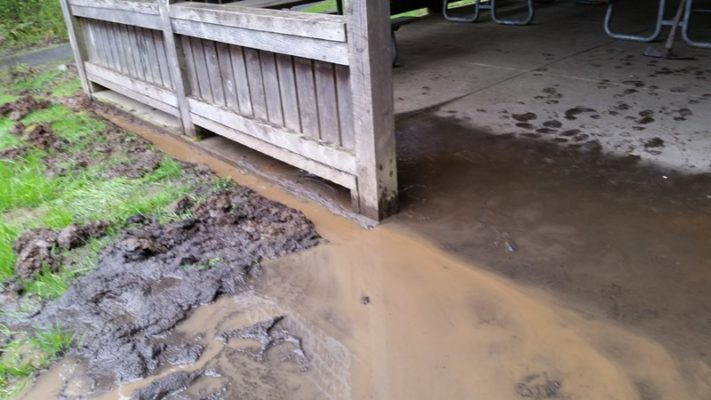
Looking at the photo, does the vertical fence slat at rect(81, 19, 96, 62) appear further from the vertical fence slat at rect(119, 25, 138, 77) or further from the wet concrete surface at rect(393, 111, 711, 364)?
the wet concrete surface at rect(393, 111, 711, 364)

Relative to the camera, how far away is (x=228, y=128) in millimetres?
4363

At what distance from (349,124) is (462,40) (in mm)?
4583

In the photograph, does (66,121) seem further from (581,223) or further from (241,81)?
(581,223)

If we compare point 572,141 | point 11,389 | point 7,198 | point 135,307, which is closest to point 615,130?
point 572,141

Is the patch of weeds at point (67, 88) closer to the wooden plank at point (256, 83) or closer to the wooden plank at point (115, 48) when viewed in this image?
the wooden plank at point (115, 48)

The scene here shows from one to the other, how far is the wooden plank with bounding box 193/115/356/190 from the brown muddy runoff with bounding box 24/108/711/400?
225 mm

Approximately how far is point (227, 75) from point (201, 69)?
363mm

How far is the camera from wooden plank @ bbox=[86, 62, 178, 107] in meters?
4.99

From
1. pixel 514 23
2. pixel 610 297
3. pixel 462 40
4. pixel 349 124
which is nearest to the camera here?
pixel 610 297

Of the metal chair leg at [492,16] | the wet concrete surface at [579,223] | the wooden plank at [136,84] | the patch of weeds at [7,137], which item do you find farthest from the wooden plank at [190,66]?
the metal chair leg at [492,16]

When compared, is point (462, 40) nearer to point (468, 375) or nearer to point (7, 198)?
point (7, 198)

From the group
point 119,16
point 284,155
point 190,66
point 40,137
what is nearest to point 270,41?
point 284,155

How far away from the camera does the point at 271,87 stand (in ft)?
12.5

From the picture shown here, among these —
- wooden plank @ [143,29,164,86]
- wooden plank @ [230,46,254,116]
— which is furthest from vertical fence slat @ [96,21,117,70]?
wooden plank @ [230,46,254,116]
